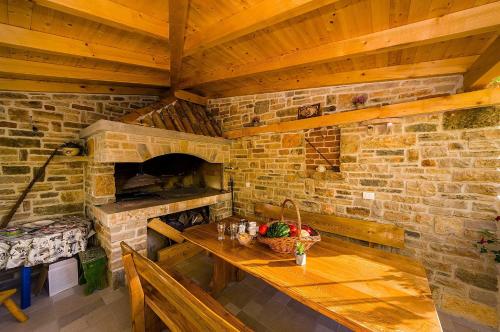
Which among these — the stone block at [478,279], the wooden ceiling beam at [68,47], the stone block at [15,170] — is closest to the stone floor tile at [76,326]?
the stone block at [15,170]

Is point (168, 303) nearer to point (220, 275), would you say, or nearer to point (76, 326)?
point (220, 275)

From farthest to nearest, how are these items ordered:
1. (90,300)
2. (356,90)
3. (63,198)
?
1. (63,198)
2. (356,90)
3. (90,300)

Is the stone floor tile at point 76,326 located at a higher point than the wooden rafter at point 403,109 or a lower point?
lower

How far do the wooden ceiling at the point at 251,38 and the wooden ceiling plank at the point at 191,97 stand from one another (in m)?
0.95

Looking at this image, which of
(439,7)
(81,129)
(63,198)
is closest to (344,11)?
(439,7)

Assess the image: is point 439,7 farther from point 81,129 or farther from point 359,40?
point 81,129

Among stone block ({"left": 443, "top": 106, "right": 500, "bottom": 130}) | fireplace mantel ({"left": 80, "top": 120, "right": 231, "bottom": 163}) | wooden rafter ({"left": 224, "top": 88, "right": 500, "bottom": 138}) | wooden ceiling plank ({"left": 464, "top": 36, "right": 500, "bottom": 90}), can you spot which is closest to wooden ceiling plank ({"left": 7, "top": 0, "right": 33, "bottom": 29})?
fireplace mantel ({"left": 80, "top": 120, "right": 231, "bottom": 163})

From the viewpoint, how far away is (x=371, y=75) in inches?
106

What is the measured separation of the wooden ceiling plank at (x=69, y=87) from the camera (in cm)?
277

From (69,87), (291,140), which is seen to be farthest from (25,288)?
(291,140)

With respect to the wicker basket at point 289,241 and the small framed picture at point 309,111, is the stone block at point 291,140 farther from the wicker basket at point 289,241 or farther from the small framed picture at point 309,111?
the wicker basket at point 289,241

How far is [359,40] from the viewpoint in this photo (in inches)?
81.4

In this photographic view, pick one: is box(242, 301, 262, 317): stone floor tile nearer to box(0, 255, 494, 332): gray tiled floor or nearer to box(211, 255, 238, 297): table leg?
box(0, 255, 494, 332): gray tiled floor

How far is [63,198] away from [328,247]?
3.94m
